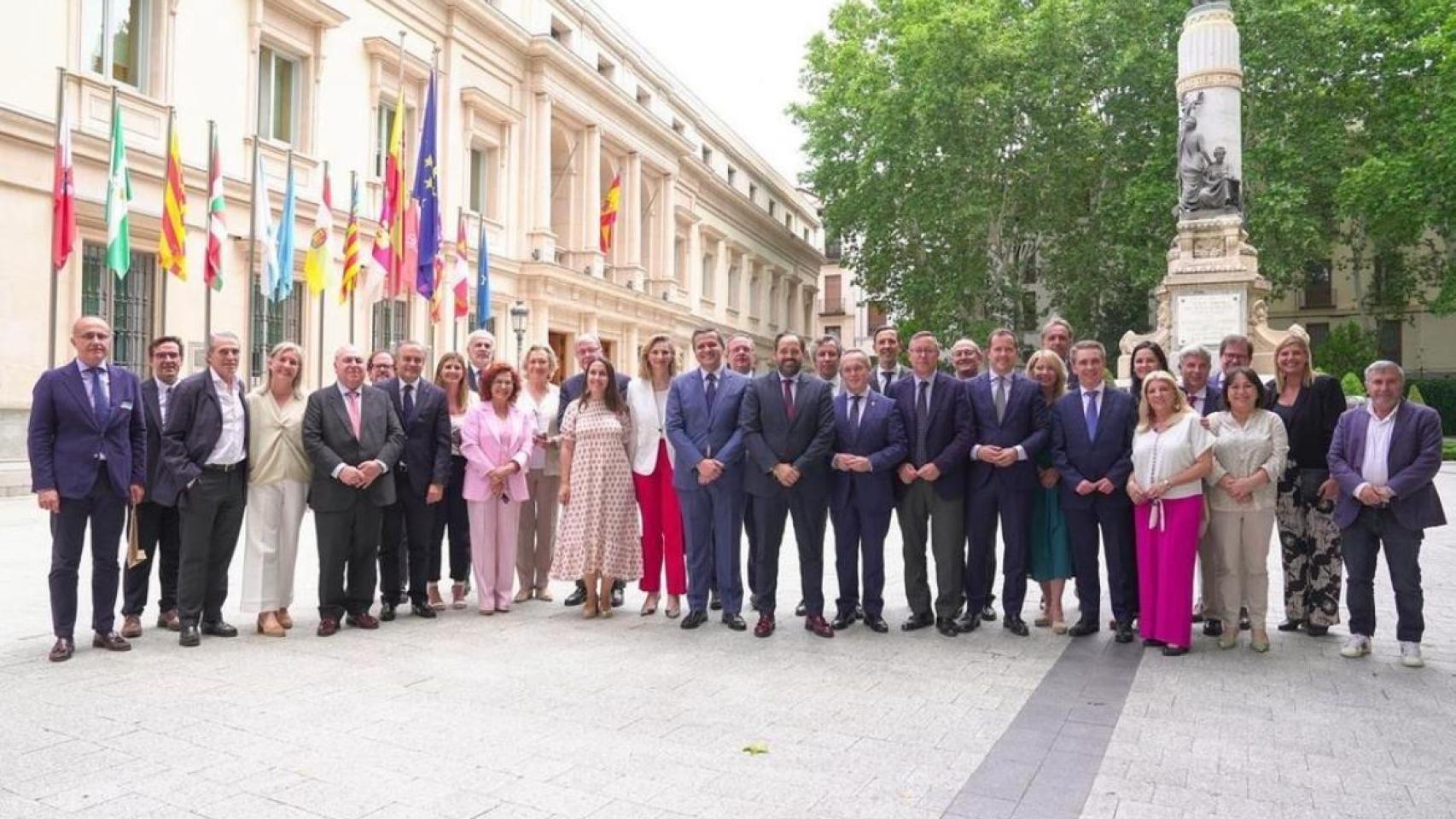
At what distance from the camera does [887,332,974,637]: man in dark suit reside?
7215mm

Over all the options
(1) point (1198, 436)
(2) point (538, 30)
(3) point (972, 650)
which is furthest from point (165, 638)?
(2) point (538, 30)

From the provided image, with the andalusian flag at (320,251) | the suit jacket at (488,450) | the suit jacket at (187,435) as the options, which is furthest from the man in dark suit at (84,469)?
the andalusian flag at (320,251)

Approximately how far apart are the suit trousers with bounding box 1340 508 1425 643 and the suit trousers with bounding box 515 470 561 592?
5596 mm

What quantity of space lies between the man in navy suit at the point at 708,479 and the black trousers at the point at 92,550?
3.56 meters

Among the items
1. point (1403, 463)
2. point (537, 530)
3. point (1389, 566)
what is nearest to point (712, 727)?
point (537, 530)

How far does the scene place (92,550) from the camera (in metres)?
6.37

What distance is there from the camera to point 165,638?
267 inches

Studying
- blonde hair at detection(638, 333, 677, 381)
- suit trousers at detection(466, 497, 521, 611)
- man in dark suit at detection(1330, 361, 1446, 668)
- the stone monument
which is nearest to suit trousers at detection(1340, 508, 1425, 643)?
man in dark suit at detection(1330, 361, 1446, 668)

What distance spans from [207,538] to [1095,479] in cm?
588

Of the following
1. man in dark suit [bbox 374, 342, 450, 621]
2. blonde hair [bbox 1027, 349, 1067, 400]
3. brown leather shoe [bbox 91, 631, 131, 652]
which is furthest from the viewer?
man in dark suit [bbox 374, 342, 450, 621]

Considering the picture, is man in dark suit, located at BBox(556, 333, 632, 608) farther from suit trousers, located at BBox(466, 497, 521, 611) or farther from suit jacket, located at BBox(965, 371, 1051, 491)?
suit jacket, located at BBox(965, 371, 1051, 491)

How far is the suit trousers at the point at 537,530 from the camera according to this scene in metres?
8.44

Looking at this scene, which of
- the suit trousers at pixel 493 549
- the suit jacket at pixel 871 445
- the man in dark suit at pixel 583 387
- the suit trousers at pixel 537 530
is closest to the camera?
the suit jacket at pixel 871 445

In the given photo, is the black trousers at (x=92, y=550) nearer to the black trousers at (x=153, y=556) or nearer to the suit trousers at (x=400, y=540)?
the black trousers at (x=153, y=556)
